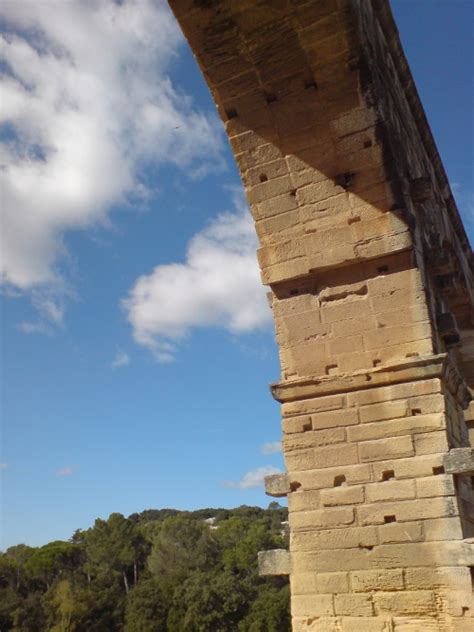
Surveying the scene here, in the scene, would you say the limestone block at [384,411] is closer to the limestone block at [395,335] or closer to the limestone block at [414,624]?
the limestone block at [395,335]

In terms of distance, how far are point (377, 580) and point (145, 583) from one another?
3845cm

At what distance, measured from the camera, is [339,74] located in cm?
592

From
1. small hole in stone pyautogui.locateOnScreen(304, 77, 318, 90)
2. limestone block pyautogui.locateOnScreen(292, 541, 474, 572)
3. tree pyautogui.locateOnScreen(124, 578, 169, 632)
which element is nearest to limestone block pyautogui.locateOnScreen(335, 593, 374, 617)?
limestone block pyautogui.locateOnScreen(292, 541, 474, 572)

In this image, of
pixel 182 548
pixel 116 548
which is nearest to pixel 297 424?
pixel 182 548

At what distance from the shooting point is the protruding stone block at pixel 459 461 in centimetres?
483

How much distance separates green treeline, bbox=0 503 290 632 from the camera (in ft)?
117

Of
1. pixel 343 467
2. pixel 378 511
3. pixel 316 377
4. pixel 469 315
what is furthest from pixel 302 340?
pixel 469 315

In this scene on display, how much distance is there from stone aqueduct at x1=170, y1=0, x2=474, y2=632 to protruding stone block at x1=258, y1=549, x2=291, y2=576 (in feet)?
0.14

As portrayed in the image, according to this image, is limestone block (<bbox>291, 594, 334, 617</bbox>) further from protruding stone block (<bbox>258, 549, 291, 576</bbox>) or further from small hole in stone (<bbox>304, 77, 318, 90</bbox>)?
small hole in stone (<bbox>304, 77, 318, 90</bbox>)

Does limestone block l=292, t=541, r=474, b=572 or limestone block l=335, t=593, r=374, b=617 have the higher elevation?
limestone block l=292, t=541, r=474, b=572

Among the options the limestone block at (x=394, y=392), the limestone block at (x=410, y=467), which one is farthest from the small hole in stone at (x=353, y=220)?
the limestone block at (x=410, y=467)

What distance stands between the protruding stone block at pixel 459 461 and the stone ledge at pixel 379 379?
2.18 ft

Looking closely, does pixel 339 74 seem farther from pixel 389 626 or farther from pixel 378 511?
pixel 389 626

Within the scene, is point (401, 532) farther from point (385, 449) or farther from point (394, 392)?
point (394, 392)
